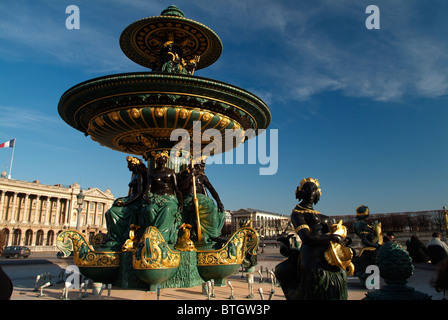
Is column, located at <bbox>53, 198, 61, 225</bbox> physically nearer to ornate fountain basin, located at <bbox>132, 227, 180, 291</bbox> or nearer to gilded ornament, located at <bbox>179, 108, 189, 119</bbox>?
gilded ornament, located at <bbox>179, 108, 189, 119</bbox>

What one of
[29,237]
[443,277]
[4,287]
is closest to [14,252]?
[4,287]

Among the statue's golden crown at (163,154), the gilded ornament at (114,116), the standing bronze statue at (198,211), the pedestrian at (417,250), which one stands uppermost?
the gilded ornament at (114,116)

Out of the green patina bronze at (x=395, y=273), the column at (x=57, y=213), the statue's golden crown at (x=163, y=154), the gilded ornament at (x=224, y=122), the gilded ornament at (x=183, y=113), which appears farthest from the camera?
the column at (x=57, y=213)

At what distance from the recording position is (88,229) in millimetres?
75125

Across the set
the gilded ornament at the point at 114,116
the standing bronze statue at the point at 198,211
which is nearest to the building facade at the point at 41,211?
the standing bronze statue at the point at 198,211

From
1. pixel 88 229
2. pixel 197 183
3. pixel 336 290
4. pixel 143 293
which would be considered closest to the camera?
pixel 336 290

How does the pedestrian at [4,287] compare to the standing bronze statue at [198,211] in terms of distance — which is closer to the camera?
the pedestrian at [4,287]

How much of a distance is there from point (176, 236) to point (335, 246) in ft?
16.5

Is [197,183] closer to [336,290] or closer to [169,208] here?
[169,208]

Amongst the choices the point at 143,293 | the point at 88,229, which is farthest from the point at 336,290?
the point at 88,229

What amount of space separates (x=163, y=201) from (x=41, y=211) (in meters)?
77.3

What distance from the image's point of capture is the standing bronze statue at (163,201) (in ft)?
24.6

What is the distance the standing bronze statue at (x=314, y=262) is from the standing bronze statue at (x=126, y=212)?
5.09 metres

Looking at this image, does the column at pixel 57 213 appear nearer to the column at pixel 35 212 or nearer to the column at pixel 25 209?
the column at pixel 35 212
